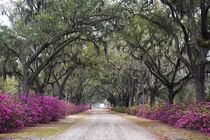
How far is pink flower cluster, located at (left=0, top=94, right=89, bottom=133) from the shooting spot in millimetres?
8745

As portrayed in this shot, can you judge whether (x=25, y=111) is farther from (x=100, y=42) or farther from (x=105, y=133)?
(x=100, y=42)

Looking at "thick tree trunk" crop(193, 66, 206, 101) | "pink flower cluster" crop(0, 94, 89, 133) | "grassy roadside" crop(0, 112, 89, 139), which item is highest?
"thick tree trunk" crop(193, 66, 206, 101)

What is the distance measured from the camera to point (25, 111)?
11.7m

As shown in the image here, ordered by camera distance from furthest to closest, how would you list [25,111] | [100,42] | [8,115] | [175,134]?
[100,42], [25,111], [175,134], [8,115]

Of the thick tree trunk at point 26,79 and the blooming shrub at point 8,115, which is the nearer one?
the blooming shrub at point 8,115

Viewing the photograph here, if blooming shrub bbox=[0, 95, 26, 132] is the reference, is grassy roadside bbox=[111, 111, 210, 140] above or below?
below

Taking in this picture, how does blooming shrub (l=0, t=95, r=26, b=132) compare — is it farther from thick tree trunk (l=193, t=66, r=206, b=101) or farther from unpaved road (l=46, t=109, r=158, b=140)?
thick tree trunk (l=193, t=66, r=206, b=101)

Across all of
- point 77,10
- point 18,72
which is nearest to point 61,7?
point 77,10

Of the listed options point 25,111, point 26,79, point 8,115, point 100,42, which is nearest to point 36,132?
point 8,115

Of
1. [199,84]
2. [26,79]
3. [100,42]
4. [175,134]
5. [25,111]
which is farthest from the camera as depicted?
[100,42]

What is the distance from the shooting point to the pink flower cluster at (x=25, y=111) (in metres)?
8.75

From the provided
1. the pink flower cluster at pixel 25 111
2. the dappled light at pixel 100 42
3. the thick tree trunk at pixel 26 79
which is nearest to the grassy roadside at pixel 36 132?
the dappled light at pixel 100 42

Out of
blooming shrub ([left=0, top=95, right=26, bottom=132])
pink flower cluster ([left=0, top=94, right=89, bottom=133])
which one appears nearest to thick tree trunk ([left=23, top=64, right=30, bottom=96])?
pink flower cluster ([left=0, top=94, right=89, bottom=133])

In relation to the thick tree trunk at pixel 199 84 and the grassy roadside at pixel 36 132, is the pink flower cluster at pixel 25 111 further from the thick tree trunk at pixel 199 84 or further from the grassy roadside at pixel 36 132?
the thick tree trunk at pixel 199 84
